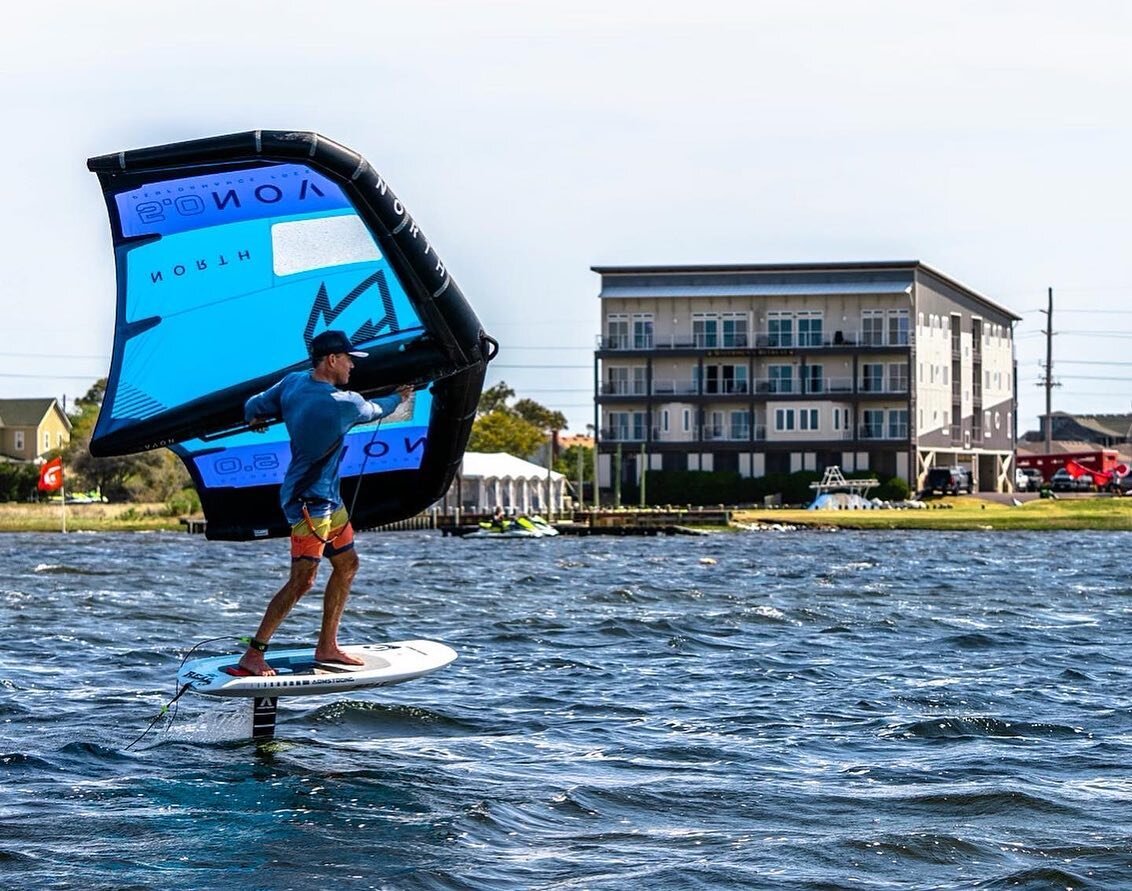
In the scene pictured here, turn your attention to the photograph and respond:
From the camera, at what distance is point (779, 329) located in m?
84.1

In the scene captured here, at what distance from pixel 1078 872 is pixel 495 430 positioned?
94.0 metres

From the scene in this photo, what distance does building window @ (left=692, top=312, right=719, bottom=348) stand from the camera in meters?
84.6

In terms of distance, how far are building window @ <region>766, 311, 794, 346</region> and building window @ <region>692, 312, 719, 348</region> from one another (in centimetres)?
260

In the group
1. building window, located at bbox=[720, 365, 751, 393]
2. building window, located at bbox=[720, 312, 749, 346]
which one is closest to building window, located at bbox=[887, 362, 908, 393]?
building window, located at bbox=[720, 365, 751, 393]

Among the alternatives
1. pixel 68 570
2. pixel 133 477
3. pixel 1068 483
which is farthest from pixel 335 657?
pixel 1068 483

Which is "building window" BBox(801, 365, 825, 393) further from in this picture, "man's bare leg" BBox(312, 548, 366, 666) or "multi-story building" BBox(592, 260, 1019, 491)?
"man's bare leg" BBox(312, 548, 366, 666)

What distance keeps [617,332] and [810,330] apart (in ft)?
31.6

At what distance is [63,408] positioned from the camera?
121062 mm

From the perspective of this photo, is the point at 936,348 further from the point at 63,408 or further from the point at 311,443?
the point at 311,443

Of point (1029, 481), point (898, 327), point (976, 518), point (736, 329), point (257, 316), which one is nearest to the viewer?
point (257, 316)

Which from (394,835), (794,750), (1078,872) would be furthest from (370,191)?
(1078,872)

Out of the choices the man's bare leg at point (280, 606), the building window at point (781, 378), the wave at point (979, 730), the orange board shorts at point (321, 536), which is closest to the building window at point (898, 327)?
the building window at point (781, 378)

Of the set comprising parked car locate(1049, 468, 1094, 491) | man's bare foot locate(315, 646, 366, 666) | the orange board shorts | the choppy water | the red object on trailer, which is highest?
the red object on trailer

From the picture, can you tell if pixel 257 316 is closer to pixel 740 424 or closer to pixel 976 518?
pixel 976 518
